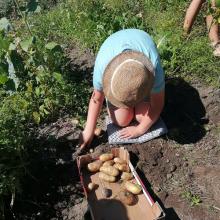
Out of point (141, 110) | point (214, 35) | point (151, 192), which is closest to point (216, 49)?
point (214, 35)

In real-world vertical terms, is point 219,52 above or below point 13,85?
below

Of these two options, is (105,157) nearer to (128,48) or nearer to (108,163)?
(108,163)

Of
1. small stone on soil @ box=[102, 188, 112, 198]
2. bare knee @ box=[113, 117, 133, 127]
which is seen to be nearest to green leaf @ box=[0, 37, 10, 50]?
bare knee @ box=[113, 117, 133, 127]

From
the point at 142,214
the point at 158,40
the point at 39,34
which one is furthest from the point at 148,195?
the point at 39,34

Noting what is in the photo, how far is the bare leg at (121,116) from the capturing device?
364 cm

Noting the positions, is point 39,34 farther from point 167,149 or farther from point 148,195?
point 148,195

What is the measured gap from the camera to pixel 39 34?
16.9 ft

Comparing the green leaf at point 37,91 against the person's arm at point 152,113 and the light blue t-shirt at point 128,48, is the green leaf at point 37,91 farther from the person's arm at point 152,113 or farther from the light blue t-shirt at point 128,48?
the person's arm at point 152,113

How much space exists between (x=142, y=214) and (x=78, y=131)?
103 centimetres

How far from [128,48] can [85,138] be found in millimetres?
864

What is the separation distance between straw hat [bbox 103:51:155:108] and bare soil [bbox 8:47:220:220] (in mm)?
709

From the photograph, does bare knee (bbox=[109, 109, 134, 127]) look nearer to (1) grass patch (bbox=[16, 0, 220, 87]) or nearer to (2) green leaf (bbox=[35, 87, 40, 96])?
(2) green leaf (bbox=[35, 87, 40, 96])

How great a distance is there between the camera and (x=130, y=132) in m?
3.63

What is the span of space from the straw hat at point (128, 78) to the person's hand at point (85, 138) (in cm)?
61
